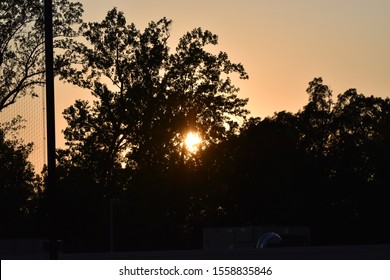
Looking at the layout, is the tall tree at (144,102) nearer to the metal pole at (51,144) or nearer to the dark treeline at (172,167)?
the dark treeline at (172,167)

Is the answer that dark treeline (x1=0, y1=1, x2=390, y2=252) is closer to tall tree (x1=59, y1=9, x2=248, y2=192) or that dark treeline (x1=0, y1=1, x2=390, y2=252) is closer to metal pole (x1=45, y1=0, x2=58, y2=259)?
tall tree (x1=59, y1=9, x2=248, y2=192)

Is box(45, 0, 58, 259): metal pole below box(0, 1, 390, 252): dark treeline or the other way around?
below

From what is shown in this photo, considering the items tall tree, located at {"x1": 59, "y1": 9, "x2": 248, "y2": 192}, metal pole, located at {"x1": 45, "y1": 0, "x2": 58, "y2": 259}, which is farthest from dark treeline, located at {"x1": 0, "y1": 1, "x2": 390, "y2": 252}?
metal pole, located at {"x1": 45, "y1": 0, "x2": 58, "y2": 259}

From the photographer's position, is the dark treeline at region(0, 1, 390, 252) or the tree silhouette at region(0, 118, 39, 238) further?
the dark treeline at region(0, 1, 390, 252)

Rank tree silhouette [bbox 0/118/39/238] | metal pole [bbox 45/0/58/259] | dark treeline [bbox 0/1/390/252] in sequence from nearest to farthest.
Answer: metal pole [bbox 45/0/58/259] < tree silhouette [bbox 0/118/39/238] < dark treeline [bbox 0/1/390/252]

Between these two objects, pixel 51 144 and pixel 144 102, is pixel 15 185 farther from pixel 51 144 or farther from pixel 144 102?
pixel 51 144

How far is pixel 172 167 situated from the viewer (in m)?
71.1

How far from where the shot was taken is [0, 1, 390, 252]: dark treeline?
65000 millimetres

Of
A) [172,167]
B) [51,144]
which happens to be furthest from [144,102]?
[51,144]

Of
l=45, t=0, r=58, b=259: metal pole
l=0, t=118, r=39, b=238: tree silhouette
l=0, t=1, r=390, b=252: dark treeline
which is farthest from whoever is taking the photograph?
l=0, t=1, r=390, b=252: dark treeline

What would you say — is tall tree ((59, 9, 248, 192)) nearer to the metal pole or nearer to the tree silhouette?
the tree silhouette

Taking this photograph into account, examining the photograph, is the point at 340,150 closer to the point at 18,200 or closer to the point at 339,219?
the point at 339,219

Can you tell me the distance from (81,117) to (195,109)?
318 inches

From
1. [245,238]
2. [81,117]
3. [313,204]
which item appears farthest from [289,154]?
[245,238]
